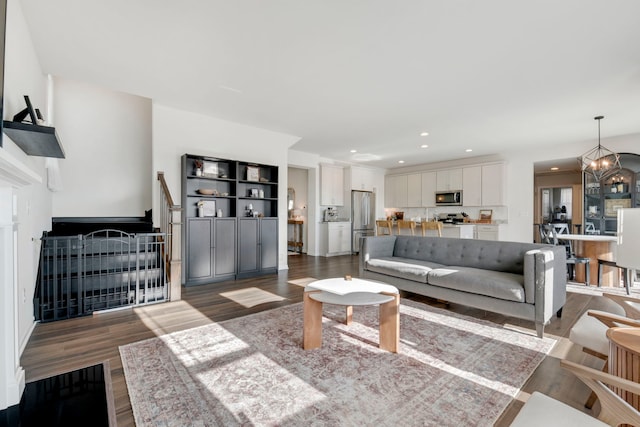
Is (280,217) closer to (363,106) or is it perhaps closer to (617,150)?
(363,106)

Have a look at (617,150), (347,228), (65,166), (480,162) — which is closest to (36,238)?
(65,166)

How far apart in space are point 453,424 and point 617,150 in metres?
7.00

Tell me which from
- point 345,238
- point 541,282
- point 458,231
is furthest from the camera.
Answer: point 345,238

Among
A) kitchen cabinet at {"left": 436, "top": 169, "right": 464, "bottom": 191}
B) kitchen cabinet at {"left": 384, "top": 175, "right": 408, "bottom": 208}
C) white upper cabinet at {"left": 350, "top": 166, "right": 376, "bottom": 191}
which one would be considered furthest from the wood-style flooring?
kitchen cabinet at {"left": 384, "top": 175, "right": 408, "bottom": 208}

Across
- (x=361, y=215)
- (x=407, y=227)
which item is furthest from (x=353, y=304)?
(x=361, y=215)

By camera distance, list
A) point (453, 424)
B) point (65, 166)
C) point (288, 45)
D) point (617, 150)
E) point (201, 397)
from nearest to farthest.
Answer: point (453, 424) → point (201, 397) → point (288, 45) → point (65, 166) → point (617, 150)

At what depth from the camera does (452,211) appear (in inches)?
326

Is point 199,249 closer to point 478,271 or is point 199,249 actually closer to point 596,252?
point 478,271

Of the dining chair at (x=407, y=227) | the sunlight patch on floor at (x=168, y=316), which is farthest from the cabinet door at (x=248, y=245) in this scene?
the dining chair at (x=407, y=227)

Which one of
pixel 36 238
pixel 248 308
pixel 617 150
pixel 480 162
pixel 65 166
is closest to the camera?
pixel 36 238

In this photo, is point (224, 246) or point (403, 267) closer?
point (403, 267)

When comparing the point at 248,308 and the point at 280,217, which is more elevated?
the point at 280,217

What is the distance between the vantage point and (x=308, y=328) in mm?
2396

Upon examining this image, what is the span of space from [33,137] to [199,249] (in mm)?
2603
